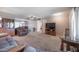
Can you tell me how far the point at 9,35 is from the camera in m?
1.57

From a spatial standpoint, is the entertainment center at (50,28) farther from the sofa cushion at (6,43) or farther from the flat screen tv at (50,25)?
the sofa cushion at (6,43)

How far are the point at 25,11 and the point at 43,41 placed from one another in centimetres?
57

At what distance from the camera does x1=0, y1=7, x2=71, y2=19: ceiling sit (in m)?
1.53

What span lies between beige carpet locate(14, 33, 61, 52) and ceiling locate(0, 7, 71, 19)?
35 cm

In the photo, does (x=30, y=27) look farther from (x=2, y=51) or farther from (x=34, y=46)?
(x=2, y=51)

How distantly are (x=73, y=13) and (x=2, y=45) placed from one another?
1.22 meters

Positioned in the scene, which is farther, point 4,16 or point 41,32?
point 41,32

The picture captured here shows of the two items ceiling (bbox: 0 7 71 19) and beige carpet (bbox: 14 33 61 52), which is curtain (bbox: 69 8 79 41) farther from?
beige carpet (bbox: 14 33 61 52)

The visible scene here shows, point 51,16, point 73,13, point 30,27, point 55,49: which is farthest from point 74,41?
point 30,27

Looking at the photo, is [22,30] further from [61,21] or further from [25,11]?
[61,21]

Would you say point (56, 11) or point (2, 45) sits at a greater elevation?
point (56, 11)

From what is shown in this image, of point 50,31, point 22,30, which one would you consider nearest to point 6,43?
point 22,30

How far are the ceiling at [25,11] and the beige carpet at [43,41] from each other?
347mm

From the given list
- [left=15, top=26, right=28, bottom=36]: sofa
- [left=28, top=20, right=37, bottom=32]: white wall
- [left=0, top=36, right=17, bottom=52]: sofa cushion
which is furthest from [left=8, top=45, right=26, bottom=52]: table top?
[left=28, top=20, right=37, bottom=32]: white wall
